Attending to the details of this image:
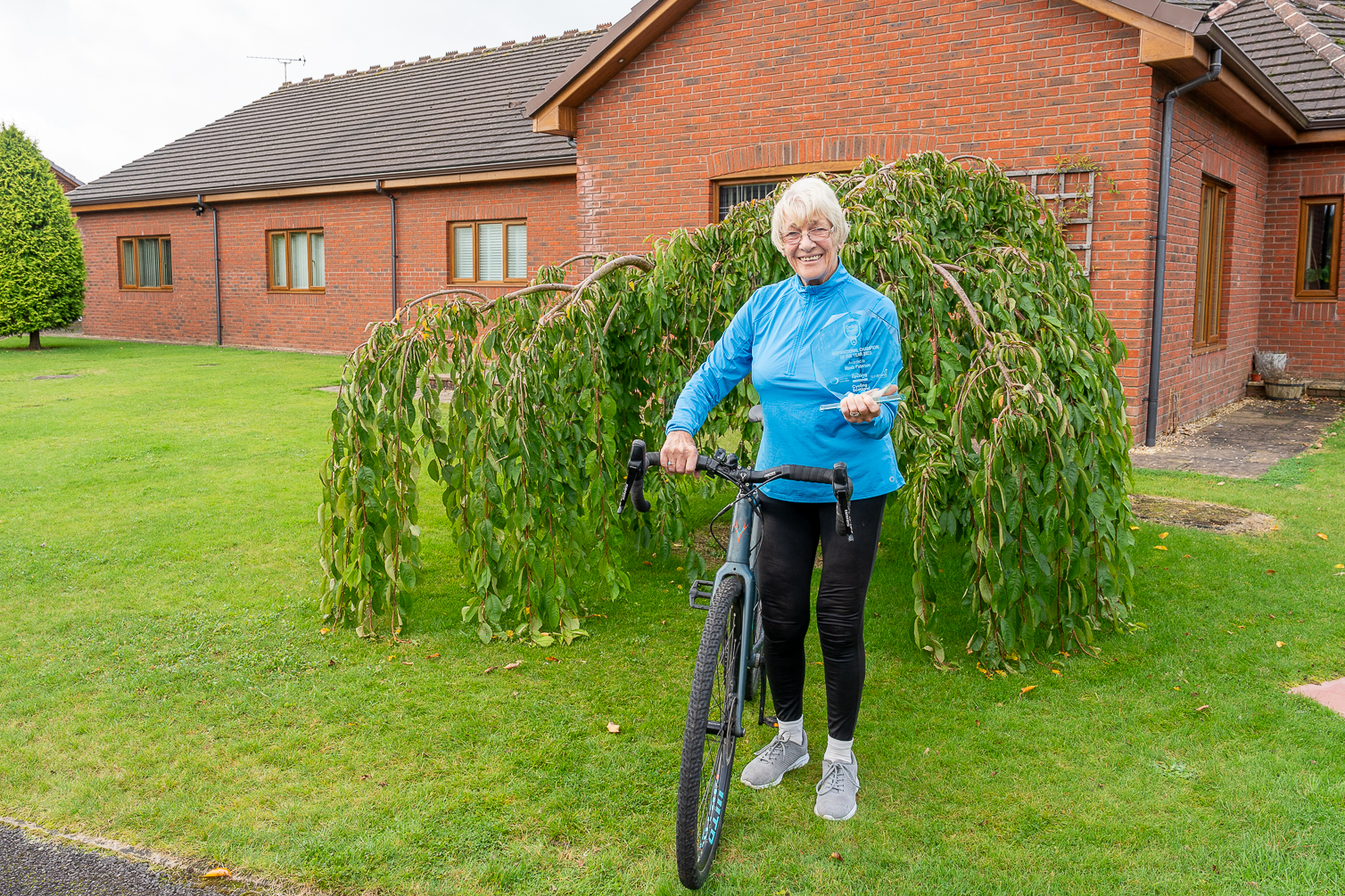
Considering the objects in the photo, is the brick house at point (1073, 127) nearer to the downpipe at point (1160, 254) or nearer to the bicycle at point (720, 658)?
the downpipe at point (1160, 254)

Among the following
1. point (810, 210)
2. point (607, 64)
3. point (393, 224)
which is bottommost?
point (810, 210)

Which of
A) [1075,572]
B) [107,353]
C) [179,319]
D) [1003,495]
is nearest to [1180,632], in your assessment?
[1075,572]

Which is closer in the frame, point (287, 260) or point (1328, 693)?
point (1328, 693)

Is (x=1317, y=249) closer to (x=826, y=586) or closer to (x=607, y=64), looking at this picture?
(x=607, y=64)

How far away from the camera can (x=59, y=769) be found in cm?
354

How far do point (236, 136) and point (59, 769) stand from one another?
21.6 meters

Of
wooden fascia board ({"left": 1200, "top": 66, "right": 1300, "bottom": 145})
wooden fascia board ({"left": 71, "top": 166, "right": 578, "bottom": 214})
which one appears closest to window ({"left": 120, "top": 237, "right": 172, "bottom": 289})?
wooden fascia board ({"left": 71, "top": 166, "right": 578, "bottom": 214})

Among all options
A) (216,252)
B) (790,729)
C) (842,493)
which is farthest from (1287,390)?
(216,252)

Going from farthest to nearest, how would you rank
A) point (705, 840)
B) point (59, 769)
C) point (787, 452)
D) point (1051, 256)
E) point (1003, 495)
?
point (1051, 256), point (1003, 495), point (59, 769), point (787, 452), point (705, 840)

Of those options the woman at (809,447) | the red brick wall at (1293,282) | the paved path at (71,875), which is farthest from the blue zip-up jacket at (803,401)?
the red brick wall at (1293,282)

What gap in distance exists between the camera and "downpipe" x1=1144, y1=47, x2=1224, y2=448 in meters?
9.25

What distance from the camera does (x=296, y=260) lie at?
19.9 meters

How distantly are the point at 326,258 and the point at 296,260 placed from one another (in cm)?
117

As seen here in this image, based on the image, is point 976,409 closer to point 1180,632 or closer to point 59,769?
point 1180,632
